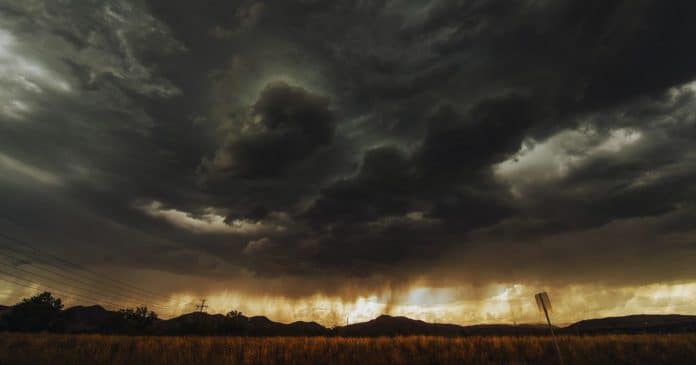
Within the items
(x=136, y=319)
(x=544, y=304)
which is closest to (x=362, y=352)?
(x=544, y=304)

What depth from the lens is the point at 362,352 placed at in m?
20.5

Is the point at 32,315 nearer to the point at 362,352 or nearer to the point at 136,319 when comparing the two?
the point at 136,319

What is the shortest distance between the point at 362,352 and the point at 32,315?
110 metres

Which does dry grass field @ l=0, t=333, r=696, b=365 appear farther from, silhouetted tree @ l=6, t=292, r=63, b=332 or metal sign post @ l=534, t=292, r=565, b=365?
silhouetted tree @ l=6, t=292, r=63, b=332

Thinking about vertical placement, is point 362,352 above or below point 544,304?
below

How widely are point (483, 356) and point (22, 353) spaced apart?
23811 mm

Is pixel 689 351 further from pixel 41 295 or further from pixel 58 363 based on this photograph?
pixel 41 295

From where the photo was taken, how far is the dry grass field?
17375 mm

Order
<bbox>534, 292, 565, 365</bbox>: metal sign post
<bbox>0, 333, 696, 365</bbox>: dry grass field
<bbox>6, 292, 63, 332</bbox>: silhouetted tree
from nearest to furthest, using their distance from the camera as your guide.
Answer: <bbox>534, 292, 565, 365</bbox>: metal sign post
<bbox>0, 333, 696, 365</bbox>: dry grass field
<bbox>6, 292, 63, 332</bbox>: silhouetted tree

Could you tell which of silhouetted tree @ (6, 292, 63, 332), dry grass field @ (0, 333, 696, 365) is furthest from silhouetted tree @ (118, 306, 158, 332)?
dry grass field @ (0, 333, 696, 365)

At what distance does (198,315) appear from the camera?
93875 millimetres

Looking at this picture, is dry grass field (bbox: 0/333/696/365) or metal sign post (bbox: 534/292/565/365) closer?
metal sign post (bbox: 534/292/565/365)

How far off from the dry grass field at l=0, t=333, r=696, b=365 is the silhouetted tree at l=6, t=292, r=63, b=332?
91.7 m

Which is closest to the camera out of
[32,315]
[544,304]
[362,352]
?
[544,304]
